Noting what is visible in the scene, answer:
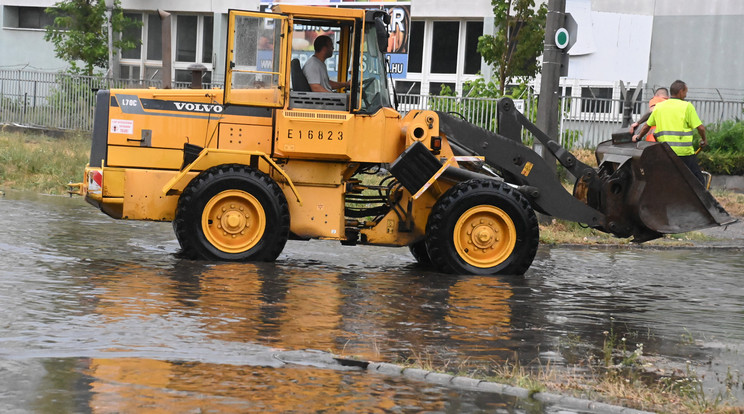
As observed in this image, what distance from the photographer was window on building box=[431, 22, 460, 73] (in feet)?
114

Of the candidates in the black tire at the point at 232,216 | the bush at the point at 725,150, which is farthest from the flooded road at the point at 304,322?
the bush at the point at 725,150

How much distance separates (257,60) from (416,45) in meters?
23.1

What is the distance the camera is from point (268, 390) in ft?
21.2

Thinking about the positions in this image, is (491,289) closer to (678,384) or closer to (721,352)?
(721,352)

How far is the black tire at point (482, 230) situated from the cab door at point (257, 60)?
2156 millimetres

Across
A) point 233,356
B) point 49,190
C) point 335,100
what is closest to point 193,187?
point 335,100

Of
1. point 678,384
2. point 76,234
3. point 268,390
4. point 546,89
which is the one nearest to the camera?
point 268,390

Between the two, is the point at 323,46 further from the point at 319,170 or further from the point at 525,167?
the point at 525,167

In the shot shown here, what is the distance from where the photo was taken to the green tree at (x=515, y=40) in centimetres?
2616

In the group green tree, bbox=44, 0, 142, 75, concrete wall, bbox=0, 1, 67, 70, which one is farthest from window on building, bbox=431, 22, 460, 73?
concrete wall, bbox=0, 1, 67, 70

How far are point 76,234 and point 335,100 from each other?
13.1 feet

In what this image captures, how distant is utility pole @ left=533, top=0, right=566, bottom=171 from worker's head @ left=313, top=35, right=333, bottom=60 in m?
4.84

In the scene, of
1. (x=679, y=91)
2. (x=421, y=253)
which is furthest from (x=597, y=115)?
(x=421, y=253)

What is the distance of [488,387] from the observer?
664cm
